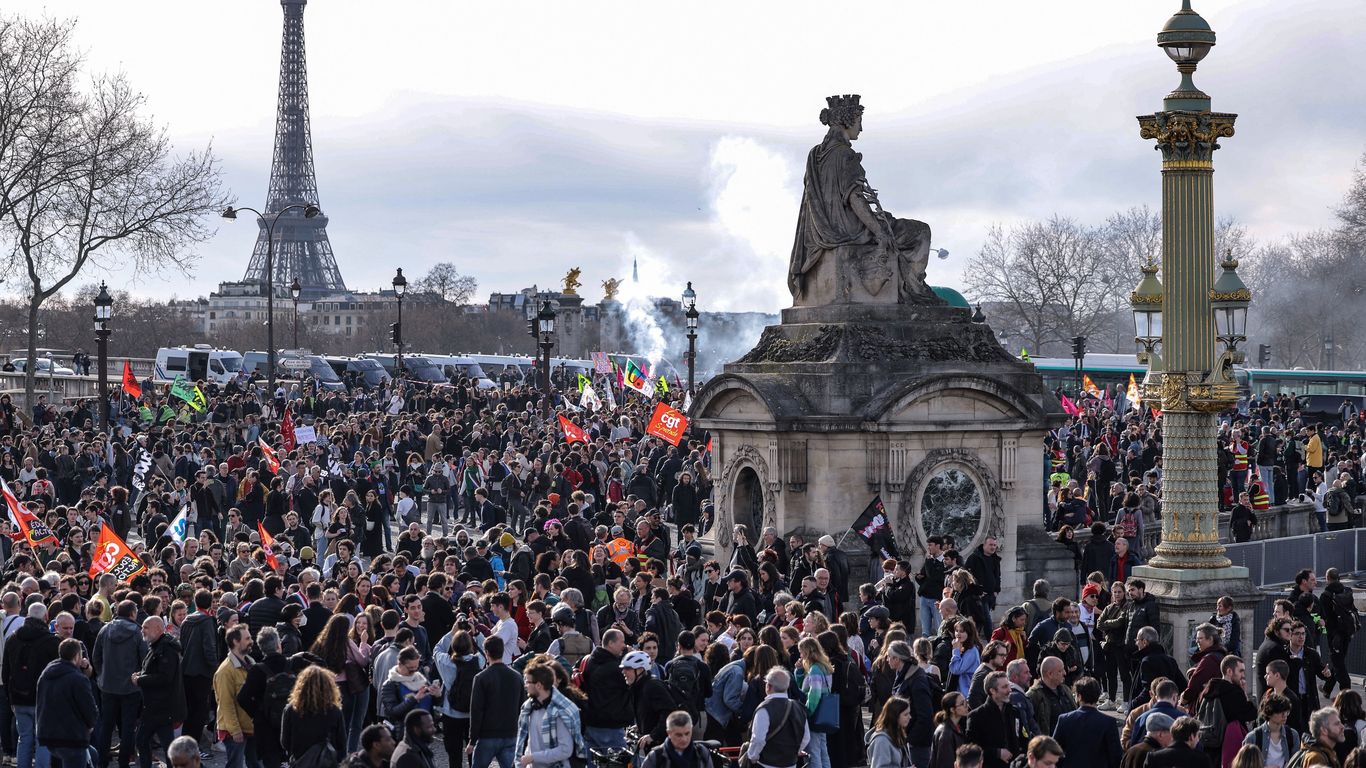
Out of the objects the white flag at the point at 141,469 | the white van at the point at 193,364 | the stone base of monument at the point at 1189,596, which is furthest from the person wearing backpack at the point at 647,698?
the white van at the point at 193,364

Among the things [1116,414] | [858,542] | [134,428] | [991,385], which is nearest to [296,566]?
[858,542]

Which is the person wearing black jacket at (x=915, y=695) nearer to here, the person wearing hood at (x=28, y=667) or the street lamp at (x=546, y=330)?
the person wearing hood at (x=28, y=667)

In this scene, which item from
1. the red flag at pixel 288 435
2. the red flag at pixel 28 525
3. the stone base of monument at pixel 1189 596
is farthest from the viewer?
the red flag at pixel 288 435

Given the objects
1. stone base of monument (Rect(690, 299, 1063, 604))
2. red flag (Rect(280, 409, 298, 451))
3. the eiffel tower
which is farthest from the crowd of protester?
the eiffel tower

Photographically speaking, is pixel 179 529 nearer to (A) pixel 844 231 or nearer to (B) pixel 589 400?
(A) pixel 844 231

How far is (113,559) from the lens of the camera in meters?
18.7

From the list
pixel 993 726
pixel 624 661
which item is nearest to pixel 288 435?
pixel 624 661

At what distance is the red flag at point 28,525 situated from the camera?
20891mm

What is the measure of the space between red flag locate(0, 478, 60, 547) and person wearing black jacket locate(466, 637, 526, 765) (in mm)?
9497

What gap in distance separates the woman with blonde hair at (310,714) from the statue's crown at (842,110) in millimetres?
13065

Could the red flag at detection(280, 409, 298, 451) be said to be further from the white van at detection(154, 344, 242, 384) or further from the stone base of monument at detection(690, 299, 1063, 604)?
the white van at detection(154, 344, 242, 384)

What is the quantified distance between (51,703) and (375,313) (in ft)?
508

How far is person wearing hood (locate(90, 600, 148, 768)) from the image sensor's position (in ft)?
47.6

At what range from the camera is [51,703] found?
45.1 ft
